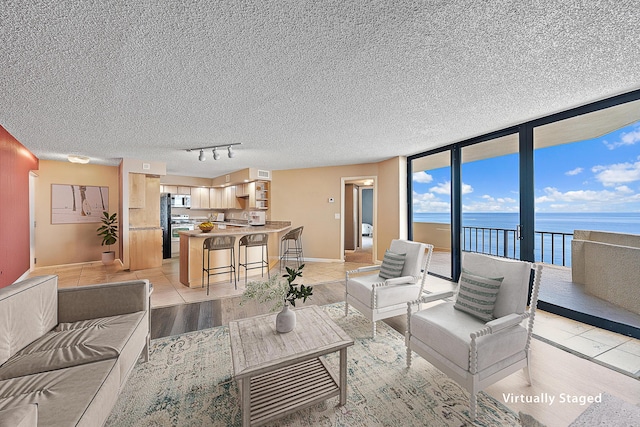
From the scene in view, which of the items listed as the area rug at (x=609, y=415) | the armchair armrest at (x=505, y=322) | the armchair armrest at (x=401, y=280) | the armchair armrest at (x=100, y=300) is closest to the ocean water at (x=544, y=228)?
the armchair armrest at (x=401, y=280)

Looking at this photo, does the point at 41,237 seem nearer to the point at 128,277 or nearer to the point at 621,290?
the point at 128,277

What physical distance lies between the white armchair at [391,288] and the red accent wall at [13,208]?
4.89 m

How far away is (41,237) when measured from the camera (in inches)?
213

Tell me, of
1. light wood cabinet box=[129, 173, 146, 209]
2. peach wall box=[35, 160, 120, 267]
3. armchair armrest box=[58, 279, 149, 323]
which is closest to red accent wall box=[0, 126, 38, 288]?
peach wall box=[35, 160, 120, 267]

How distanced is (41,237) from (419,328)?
779 cm

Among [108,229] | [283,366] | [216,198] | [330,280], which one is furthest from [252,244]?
[216,198]

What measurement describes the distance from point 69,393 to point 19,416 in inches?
17.4

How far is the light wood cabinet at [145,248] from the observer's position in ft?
17.7

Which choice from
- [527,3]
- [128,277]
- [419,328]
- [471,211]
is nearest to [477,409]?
[419,328]

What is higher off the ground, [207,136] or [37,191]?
[207,136]

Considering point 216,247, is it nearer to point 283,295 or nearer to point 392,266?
point 283,295

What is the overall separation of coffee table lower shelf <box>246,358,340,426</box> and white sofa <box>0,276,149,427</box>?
2.64ft

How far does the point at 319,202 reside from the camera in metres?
6.46

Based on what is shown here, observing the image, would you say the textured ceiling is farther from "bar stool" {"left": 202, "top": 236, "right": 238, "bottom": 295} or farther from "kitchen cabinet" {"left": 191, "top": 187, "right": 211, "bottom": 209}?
"kitchen cabinet" {"left": 191, "top": 187, "right": 211, "bottom": 209}
